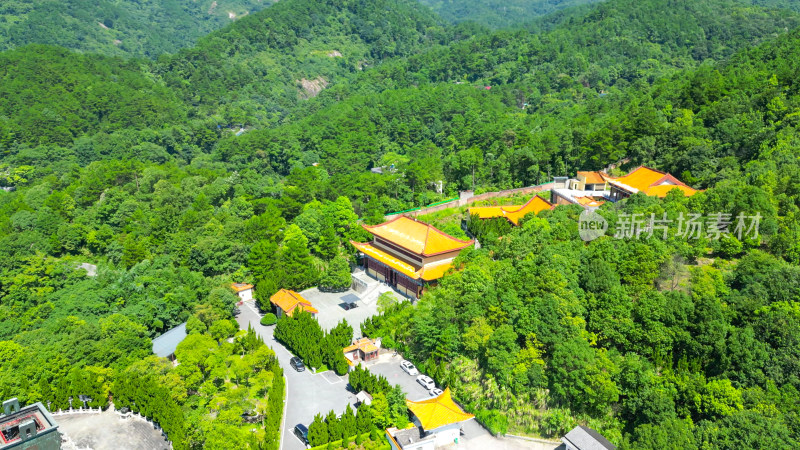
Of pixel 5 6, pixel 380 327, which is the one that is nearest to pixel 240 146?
pixel 380 327

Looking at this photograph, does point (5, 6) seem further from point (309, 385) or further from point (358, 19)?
point (309, 385)

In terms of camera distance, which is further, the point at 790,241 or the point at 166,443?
the point at 790,241

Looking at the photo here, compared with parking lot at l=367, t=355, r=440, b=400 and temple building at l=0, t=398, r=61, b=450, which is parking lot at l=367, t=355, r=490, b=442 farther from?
temple building at l=0, t=398, r=61, b=450

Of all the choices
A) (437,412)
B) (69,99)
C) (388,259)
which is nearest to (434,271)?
(388,259)

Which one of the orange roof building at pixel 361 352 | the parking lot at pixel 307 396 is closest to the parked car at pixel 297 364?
the parking lot at pixel 307 396

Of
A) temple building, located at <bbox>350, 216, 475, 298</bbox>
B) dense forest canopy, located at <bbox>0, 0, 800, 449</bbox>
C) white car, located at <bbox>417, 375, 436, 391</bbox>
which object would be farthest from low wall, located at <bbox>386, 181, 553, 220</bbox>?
white car, located at <bbox>417, 375, 436, 391</bbox>

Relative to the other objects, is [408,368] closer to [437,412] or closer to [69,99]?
[437,412]

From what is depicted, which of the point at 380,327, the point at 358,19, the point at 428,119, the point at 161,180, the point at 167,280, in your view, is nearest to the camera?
the point at 380,327
